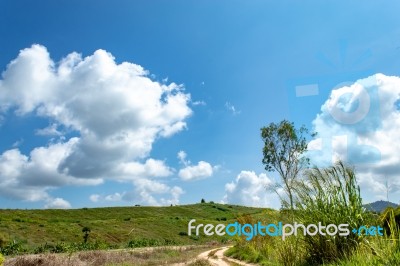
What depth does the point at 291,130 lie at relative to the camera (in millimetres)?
44625

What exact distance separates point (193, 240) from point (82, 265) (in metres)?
38.5

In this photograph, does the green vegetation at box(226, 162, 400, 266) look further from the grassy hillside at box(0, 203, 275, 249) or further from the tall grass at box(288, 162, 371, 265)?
the grassy hillside at box(0, 203, 275, 249)

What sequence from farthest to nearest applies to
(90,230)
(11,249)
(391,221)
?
(90,230)
(11,249)
(391,221)

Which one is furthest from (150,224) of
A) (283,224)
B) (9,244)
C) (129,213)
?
(283,224)

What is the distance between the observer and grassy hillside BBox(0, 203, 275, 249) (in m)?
39.7

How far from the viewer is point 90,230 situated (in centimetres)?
4581

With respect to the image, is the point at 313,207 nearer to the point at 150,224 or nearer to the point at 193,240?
the point at 193,240

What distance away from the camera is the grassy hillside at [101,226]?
3972 cm

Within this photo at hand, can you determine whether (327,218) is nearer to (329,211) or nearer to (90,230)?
(329,211)

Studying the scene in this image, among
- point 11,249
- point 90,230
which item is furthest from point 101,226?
point 11,249

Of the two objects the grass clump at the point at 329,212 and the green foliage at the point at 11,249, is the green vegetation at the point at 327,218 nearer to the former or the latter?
the grass clump at the point at 329,212

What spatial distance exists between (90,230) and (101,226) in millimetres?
5393

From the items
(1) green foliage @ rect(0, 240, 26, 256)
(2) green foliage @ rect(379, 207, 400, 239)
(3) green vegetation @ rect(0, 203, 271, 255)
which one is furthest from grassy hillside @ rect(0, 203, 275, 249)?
(2) green foliage @ rect(379, 207, 400, 239)

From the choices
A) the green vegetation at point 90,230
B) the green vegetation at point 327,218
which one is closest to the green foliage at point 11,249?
the green vegetation at point 90,230
